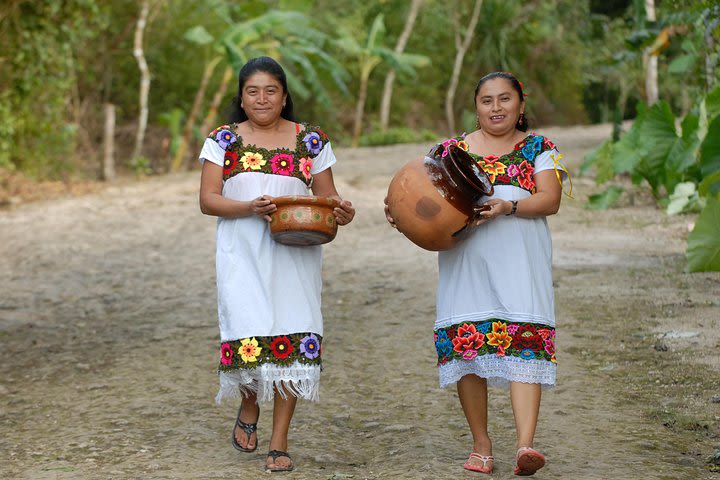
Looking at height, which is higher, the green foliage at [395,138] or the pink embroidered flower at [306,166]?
the green foliage at [395,138]

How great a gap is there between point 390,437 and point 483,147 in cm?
137

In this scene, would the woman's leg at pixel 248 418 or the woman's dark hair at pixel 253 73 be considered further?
the woman's leg at pixel 248 418

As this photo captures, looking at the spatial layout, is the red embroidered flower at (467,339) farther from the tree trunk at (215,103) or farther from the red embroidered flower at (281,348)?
the tree trunk at (215,103)

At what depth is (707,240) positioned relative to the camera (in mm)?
5758

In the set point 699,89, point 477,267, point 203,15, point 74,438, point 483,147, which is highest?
point 203,15

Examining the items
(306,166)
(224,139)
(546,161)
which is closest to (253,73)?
(224,139)

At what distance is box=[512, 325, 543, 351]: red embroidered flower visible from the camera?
4012 millimetres

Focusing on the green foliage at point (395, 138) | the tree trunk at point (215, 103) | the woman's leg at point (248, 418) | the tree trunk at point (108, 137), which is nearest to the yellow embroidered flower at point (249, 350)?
the woman's leg at point (248, 418)

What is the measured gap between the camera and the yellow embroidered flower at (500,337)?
13.2 feet

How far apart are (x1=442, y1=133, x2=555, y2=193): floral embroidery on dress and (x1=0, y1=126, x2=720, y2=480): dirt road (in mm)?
1061

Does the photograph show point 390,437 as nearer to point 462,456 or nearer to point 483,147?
point 462,456

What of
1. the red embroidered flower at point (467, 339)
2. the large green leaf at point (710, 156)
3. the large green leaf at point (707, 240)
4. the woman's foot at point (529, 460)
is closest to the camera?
the woman's foot at point (529, 460)

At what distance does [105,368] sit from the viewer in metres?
6.34

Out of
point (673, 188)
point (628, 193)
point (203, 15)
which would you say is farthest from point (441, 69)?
point (673, 188)
